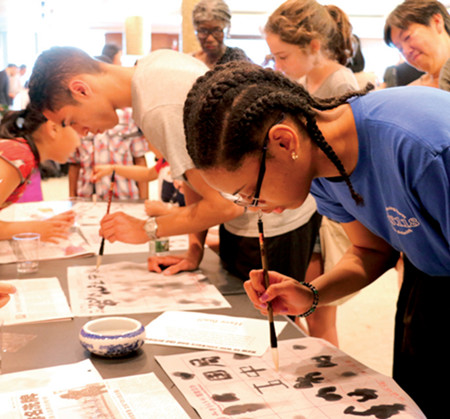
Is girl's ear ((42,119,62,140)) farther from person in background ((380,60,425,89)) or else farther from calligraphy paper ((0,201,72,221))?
person in background ((380,60,425,89))

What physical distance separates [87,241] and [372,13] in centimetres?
1107

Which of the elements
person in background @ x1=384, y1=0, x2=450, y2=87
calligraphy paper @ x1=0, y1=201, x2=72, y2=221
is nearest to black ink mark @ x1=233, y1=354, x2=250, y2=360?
calligraphy paper @ x1=0, y1=201, x2=72, y2=221

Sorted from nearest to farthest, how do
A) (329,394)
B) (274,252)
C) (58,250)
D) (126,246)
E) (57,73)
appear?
1. (329,394)
2. (57,73)
3. (274,252)
4. (58,250)
5. (126,246)

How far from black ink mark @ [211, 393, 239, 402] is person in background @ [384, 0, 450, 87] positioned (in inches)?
81.1

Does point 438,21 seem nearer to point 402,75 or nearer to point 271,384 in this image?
point 402,75

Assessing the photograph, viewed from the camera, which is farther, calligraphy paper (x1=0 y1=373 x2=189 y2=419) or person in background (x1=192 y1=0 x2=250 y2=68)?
person in background (x1=192 y1=0 x2=250 y2=68)

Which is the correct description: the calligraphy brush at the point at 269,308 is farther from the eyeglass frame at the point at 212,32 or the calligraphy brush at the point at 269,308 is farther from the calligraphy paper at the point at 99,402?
the eyeglass frame at the point at 212,32

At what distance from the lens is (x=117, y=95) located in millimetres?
1808

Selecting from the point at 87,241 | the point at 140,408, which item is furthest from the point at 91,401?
the point at 87,241

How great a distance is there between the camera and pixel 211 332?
4.44ft

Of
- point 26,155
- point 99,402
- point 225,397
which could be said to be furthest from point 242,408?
point 26,155

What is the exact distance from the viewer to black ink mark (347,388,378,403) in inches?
41.6

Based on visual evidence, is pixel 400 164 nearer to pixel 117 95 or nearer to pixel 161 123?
pixel 161 123

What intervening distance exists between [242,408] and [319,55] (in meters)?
1.70
